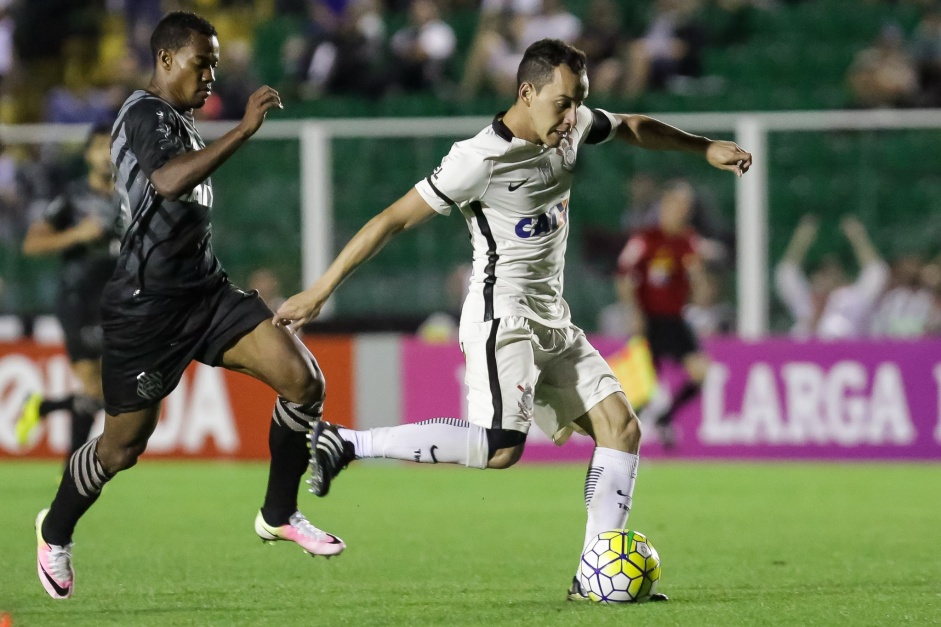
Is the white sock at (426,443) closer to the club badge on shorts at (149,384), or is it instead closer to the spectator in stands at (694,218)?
the club badge on shorts at (149,384)

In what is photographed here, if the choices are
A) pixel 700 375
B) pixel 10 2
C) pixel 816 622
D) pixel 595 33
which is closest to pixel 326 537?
pixel 816 622

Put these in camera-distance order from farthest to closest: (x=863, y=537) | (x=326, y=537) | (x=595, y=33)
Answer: (x=595, y=33), (x=863, y=537), (x=326, y=537)

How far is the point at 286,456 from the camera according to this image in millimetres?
6711

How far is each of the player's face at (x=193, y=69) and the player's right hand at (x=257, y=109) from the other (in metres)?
0.54

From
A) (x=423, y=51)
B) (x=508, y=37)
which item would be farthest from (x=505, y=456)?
(x=508, y=37)

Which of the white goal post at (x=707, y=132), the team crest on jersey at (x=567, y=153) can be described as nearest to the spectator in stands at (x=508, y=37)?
the white goal post at (x=707, y=132)

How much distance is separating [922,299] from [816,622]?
8.33 meters

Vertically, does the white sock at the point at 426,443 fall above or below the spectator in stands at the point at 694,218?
below

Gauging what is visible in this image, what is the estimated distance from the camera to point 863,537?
8531 millimetres

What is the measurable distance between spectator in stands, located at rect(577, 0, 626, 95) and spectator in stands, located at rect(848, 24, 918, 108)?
7.62ft

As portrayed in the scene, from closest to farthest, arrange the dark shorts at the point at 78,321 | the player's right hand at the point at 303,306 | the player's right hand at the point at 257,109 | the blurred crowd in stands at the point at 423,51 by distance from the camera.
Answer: the player's right hand at the point at 257,109, the player's right hand at the point at 303,306, the dark shorts at the point at 78,321, the blurred crowd in stands at the point at 423,51

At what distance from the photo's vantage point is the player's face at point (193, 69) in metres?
6.30

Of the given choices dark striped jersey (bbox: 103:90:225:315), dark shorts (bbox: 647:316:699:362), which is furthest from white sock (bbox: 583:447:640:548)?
dark shorts (bbox: 647:316:699:362)

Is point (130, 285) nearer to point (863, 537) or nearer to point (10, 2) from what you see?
point (863, 537)
